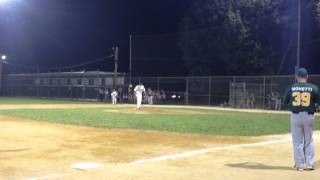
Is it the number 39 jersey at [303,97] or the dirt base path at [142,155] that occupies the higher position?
the number 39 jersey at [303,97]

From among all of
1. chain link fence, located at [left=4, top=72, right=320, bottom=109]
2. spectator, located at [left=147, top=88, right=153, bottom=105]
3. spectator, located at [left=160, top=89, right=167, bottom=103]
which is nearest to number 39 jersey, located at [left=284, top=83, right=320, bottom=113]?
chain link fence, located at [left=4, top=72, right=320, bottom=109]

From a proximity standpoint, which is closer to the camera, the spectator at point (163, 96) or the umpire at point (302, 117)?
the umpire at point (302, 117)

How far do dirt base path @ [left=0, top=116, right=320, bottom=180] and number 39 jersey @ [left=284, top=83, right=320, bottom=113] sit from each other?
119 centimetres

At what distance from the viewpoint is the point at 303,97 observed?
35.4 ft

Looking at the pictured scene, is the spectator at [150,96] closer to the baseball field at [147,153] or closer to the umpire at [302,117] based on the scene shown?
the baseball field at [147,153]

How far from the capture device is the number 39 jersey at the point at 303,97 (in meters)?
10.7

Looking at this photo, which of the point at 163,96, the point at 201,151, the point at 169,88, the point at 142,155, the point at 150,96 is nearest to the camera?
the point at 142,155

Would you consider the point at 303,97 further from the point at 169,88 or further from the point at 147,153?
the point at 169,88

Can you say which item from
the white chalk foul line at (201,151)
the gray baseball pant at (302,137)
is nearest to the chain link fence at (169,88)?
the white chalk foul line at (201,151)

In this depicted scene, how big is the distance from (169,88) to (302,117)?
46.0m

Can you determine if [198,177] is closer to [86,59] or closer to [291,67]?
[291,67]

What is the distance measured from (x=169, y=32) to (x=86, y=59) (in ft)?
43.0

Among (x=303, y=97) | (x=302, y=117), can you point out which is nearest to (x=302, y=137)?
(x=302, y=117)

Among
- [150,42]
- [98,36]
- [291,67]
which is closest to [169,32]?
[150,42]
